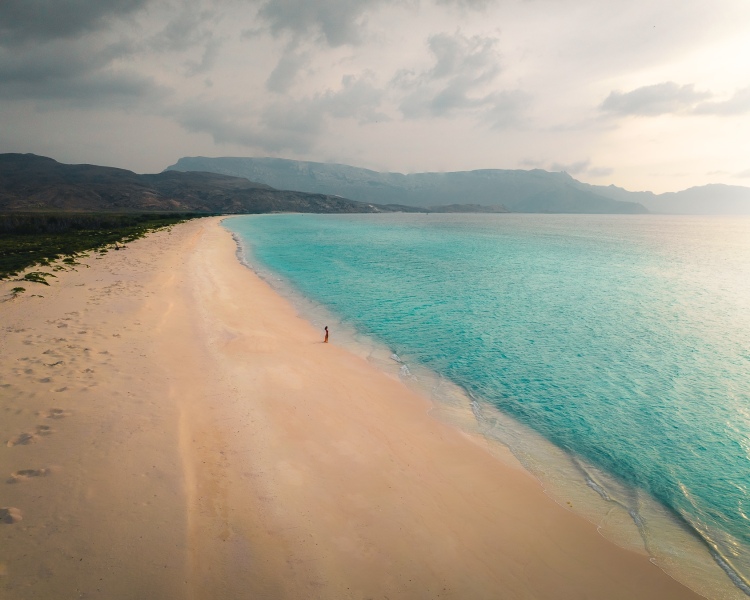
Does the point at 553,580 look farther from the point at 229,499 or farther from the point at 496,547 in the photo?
the point at 229,499

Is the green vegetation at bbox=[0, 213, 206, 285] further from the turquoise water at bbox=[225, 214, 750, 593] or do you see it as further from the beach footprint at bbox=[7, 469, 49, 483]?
the beach footprint at bbox=[7, 469, 49, 483]

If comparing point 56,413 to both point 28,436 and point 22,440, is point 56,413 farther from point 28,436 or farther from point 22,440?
point 22,440

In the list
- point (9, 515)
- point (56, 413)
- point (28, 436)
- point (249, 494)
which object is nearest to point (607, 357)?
point (249, 494)

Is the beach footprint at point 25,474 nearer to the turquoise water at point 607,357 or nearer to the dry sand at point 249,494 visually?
the dry sand at point 249,494

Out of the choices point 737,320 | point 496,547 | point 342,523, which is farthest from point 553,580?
point 737,320

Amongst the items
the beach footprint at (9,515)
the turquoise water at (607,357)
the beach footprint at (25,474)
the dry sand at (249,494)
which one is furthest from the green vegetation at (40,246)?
the beach footprint at (9,515)

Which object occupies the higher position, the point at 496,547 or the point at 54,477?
the point at 54,477

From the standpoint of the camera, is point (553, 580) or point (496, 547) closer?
point (553, 580)
